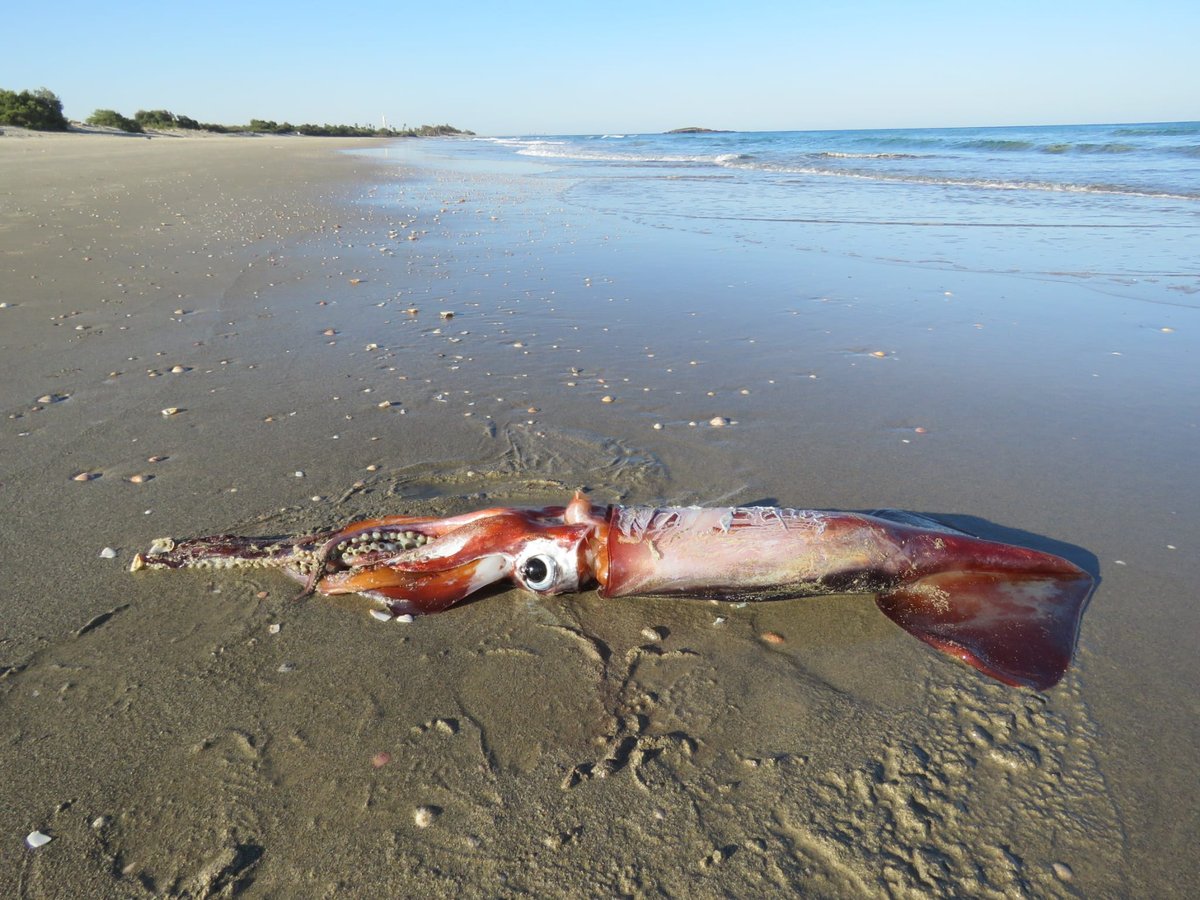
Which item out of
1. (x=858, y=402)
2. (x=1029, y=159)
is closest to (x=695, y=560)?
(x=858, y=402)

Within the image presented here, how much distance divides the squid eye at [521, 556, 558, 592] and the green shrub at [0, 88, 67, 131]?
149 feet

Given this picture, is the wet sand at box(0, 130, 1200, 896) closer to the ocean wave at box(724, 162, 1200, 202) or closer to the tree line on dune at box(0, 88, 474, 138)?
the ocean wave at box(724, 162, 1200, 202)

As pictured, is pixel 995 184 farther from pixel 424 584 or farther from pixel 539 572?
A: pixel 424 584

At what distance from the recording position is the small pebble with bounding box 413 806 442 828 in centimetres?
180

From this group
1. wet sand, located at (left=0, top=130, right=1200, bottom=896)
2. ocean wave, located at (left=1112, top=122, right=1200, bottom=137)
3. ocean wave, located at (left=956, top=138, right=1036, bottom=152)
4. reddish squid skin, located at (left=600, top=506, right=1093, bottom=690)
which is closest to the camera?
wet sand, located at (left=0, top=130, right=1200, bottom=896)

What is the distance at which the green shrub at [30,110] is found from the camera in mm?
34375

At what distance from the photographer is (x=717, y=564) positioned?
2.54 m

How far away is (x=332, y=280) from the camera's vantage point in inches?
300

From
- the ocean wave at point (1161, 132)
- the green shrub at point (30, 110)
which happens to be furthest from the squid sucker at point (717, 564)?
the ocean wave at point (1161, 132)

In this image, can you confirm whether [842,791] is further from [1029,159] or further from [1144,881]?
[1029,159]

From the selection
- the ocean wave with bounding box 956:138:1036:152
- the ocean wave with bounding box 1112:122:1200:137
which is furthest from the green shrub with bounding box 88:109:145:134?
the ocean wave with bounding box 1112:122:1200:137

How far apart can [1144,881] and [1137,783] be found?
33 cm

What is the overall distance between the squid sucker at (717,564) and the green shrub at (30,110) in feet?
147

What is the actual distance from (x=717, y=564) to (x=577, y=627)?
548mm
